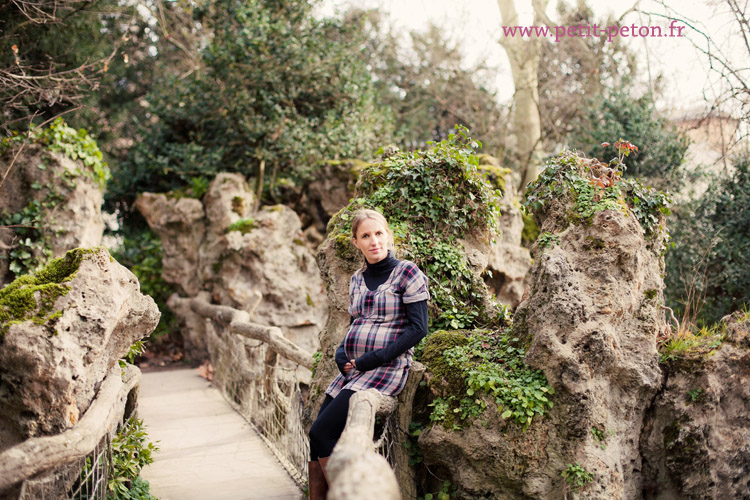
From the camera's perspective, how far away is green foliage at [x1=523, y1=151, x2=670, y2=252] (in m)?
4.09

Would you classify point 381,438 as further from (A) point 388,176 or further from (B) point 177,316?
(B) point 177,316

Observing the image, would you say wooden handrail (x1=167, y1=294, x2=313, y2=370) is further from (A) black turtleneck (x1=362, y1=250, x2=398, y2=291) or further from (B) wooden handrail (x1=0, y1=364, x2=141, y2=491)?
(B) wooden handrail (x1=0, y1=364, x2=141, y2=491)

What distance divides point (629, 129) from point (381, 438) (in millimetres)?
8648

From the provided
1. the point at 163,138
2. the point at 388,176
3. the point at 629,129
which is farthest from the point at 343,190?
the point at 388,176

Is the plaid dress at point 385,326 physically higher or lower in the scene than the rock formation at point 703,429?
higher

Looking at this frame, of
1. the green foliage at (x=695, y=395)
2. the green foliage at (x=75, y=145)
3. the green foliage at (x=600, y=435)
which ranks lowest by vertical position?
the green foliage at (x=600, y=435)

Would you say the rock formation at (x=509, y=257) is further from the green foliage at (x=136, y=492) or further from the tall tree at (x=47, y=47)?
the tall tree at (x=47, y=47)

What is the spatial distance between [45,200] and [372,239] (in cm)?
658

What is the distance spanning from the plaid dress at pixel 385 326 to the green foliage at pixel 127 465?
1718 mm

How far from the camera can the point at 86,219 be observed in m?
8.42

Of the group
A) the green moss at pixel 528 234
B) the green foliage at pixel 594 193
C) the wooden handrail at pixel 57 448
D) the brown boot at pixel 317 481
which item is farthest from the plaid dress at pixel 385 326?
the green moss at pixel 528 234

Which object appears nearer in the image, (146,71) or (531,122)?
(531,122)

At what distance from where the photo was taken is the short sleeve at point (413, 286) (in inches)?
134

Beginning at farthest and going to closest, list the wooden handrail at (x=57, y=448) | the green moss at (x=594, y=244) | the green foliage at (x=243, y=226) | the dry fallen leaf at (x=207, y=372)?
1. the green foliage at (x=243, y=226)
2. the dry fallen leaf at (x=207, y=372)
3. the green moss at (x=594, y=244)
4. the wooden handrail at (x=57, y=448)
